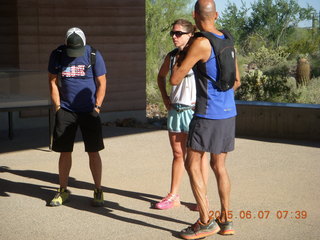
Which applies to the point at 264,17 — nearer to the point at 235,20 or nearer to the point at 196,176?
the point at 235,20

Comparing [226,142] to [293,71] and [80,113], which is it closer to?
[80,113]

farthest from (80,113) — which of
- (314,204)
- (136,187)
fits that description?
(314,204)

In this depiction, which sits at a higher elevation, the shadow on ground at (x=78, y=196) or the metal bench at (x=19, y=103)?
the metal bench at (x=19, y=103)

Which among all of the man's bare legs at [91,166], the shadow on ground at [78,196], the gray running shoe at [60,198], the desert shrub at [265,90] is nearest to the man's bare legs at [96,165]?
the man's bare legs at [91,166]

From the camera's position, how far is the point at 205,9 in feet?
16.4

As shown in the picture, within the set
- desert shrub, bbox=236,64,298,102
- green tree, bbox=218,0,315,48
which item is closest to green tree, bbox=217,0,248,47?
green tree, bbox=218,0,315,48

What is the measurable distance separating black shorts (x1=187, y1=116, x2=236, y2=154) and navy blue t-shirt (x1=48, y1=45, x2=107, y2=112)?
5.21ft

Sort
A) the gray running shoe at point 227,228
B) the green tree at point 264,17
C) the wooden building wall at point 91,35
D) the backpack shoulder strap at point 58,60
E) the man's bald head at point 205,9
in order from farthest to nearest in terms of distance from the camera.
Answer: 1. the green tree at point 264,17
2. the wooden building wall at point 91,35
3. the backpack shoulder strap at point 58,60
4. the gray running shoe at point 227,228
5. the man's bald head at point 205,9

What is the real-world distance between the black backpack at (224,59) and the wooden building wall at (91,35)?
678 cm

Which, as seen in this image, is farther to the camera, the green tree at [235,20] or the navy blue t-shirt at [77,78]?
the green tree at [235,20]

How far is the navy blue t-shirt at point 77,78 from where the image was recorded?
6336 mm

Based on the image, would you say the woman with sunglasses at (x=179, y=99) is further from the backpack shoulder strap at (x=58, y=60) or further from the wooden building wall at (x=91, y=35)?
the wooden building wall at (x=91, y=35)

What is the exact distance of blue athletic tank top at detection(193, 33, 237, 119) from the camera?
505cm

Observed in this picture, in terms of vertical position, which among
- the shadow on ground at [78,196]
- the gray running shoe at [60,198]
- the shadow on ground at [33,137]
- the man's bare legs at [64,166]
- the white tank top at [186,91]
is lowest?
the shadow on ground at [33,137]
